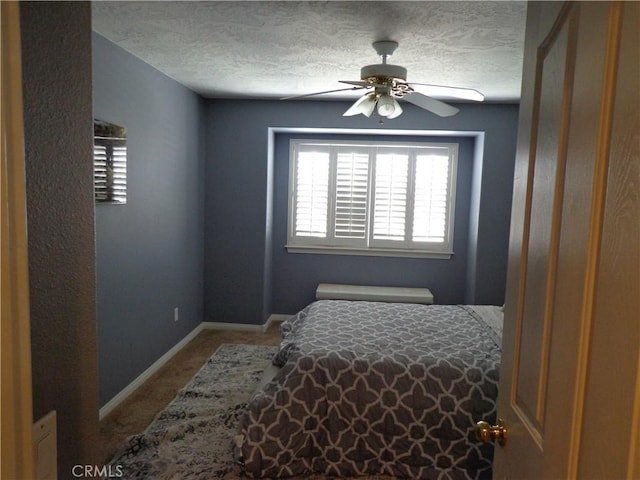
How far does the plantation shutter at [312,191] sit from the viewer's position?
5.02 meters

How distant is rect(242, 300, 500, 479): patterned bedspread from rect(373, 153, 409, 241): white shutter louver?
2768mm

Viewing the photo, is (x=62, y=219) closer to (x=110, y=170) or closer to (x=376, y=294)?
(x=110, y=170)

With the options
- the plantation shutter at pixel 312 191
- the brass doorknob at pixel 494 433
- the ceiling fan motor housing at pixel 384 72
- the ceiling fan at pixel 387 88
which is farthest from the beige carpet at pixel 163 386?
the ceiling fan motor housing at pixel 384 72

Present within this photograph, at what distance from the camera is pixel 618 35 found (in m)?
0.63

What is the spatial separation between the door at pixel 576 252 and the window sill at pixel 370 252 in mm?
3988

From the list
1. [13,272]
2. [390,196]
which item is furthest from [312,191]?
[13,272]

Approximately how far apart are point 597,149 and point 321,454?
81.8 inches

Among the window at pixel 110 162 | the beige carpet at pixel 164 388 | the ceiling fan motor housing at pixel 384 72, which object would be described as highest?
the ceiling fan motor housing at pixel 384 72


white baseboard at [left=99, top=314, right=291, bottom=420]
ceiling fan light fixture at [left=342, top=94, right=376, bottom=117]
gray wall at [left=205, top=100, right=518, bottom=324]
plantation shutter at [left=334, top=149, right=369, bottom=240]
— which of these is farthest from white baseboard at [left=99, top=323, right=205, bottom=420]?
ceiling fan light fixture at [left=342, top=94, right=376, bottom=117]

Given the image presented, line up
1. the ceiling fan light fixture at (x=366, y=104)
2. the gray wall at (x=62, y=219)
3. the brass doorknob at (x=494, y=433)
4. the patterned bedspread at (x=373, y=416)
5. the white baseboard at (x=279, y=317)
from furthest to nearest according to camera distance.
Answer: the white baseboard at (x=279, y=317)
the ceiling fan light fixture at (x=366, y=104)
the patterned bedspread at (x=373, y=416)
the brass doorknob at (x=494, y=433)
the gray wall at (x=62, y=219)

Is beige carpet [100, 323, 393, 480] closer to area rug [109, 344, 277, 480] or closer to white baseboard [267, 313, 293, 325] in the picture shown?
area rug [109, 344, 277, 480]

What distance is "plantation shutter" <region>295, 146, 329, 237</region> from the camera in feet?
16.5

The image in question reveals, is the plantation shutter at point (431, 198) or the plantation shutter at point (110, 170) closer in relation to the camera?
the plantation shutter at point (110, 170)

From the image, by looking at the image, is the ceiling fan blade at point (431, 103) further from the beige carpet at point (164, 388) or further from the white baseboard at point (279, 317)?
the white baseboard at point (279, 317)
